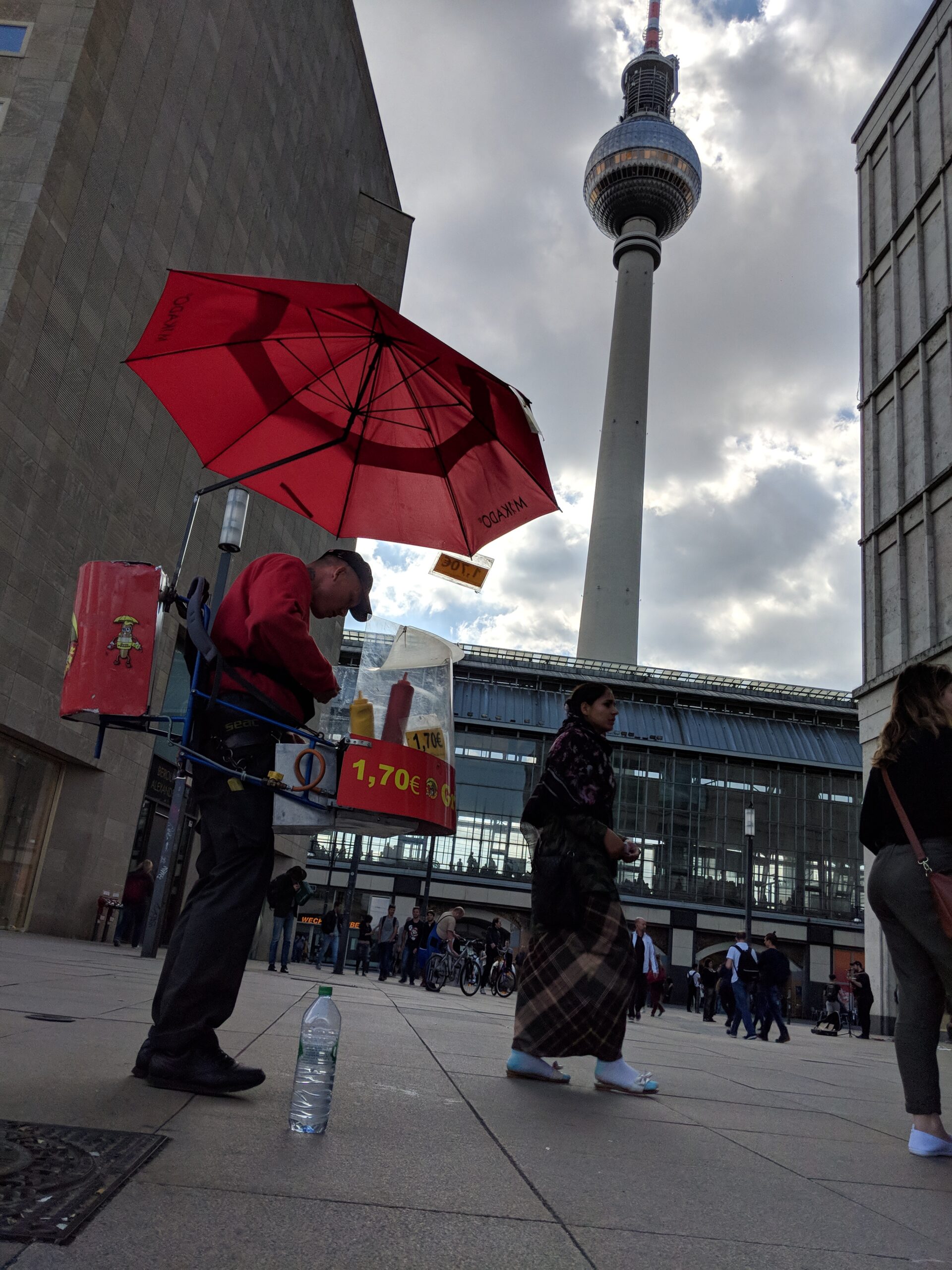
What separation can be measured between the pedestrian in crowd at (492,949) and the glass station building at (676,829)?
60.0ft

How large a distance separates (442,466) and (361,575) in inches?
56.7

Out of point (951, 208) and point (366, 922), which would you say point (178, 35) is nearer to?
point (951, 208)

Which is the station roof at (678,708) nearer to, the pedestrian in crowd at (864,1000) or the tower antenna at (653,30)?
the pedestrian in crowd at (864,1000)

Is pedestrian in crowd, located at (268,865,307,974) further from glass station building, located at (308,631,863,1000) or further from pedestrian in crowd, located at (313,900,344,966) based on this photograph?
glass station building, located at (308,631,863,1000)

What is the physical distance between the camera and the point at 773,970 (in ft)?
57.8

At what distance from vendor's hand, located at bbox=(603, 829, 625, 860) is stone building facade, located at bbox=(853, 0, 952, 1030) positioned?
16.4m

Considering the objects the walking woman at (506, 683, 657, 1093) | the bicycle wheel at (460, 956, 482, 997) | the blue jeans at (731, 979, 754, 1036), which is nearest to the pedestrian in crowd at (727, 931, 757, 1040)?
the blue jeans at (731, 979, 754, 1036)

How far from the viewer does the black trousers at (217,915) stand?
299 centimetres

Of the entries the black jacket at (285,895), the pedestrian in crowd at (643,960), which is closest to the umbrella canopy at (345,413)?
the black jacket at (285,895)

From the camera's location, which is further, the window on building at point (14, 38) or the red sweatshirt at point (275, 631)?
the window on building at point (14, 38)

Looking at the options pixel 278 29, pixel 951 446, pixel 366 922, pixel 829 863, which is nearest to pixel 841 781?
pixel 829 863

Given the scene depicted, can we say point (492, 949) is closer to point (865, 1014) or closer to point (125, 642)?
point (865, 1014)

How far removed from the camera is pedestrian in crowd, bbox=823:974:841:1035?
2447 cm

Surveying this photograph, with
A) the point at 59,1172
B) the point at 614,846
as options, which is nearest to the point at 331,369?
the point at 614,846
